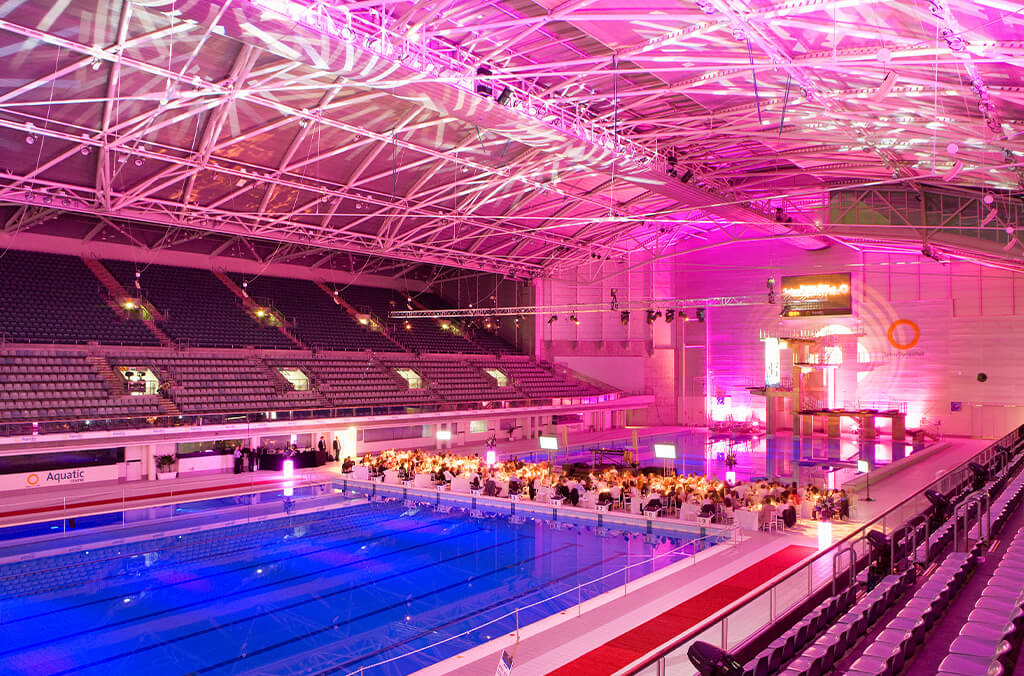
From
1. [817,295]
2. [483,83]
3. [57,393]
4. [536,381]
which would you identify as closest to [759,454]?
[817,295]

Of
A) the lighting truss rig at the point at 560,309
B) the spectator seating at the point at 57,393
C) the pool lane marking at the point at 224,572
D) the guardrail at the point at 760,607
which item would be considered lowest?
the pool lane marking at the point at 224,572

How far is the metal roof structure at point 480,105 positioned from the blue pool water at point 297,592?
7727 mm

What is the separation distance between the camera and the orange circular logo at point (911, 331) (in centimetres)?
3528

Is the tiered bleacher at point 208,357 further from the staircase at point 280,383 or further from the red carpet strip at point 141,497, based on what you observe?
the red carpet strip at point 141,497

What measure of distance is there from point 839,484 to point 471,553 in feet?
30.9

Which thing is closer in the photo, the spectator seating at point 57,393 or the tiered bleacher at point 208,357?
the spectator seating at point 57,393

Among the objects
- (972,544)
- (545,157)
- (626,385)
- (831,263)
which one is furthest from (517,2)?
(626,385)

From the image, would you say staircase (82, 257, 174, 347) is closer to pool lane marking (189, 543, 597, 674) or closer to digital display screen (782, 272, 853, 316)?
pool lane marking (189, 543, 597, 674)

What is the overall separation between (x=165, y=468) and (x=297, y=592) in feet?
40.6

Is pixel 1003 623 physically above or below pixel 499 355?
below

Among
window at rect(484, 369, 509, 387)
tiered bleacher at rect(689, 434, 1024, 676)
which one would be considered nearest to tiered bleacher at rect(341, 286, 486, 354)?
window at rect(484, 369, 509, 387)

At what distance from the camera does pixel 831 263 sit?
123ft

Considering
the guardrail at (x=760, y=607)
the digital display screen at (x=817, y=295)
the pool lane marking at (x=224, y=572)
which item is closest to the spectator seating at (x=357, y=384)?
the pool lane marking at (x=224, y=572)

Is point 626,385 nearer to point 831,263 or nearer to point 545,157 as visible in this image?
point 831,263
